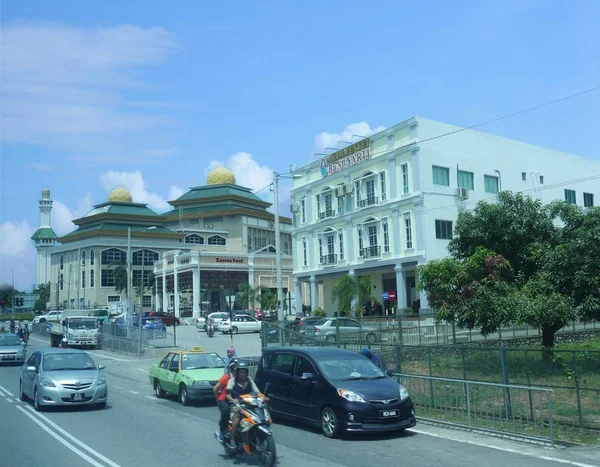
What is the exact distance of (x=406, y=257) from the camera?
47.6 metres

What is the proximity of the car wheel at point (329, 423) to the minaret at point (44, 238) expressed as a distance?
12139 cm

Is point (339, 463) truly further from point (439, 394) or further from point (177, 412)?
point (177, 412)

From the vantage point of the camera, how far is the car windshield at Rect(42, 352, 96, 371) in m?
17.2

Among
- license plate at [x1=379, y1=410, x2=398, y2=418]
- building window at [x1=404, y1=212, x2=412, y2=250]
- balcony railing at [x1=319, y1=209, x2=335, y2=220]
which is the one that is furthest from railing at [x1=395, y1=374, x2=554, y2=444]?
balcony railing at [x1=319, y1=209, x2=335, y2=220]

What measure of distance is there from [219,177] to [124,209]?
49.0ft

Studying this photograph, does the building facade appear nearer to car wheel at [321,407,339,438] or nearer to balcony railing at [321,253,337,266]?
balcony railing at [321,253,337,266]

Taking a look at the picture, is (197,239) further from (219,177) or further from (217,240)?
(219,177)

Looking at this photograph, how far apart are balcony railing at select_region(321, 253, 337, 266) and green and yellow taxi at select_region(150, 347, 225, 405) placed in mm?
35315

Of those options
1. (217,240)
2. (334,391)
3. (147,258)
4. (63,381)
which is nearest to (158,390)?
(63,381)

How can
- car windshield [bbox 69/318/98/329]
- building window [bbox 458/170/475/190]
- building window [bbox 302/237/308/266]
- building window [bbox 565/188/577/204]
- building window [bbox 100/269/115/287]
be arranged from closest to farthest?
1. car windshield [bbox 69/318/98/329]
2. building window [bbox 458/170/475/190]
3. building window [bbox 565/188/577/204]
4. building window [bbox 302/237/308/266]
5. building window [bbox 100/269/115/287]

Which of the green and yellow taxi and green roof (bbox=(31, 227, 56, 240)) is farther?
green roof (bbox=(31, 227, 56, 240))

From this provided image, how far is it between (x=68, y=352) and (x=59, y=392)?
7.07 feet

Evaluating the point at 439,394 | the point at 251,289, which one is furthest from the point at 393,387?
the point at 251,289

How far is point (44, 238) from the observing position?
5182 inches
